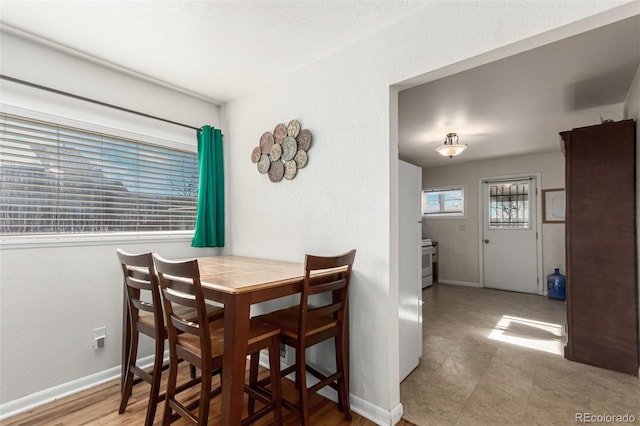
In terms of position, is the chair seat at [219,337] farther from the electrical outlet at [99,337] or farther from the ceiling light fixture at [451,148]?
the ceiling light fixture at [451,148]

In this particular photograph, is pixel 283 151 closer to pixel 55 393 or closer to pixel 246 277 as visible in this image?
pixel 246 277

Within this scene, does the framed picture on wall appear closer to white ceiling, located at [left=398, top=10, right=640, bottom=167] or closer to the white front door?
the white front door

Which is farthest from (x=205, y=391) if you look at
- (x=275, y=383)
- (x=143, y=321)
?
(x=143, y=321)

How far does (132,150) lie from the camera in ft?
8.15

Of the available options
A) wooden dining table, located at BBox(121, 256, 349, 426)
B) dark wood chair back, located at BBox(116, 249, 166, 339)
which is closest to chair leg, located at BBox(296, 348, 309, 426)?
wooden dining table, located at BBox(121, 256, 349, 426)


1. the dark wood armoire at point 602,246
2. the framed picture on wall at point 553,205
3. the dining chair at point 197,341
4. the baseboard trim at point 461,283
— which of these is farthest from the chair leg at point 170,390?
the framed picture on wall at point 553,205

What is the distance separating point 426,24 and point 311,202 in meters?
1.31

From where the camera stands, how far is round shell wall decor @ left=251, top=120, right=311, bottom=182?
2.30 m

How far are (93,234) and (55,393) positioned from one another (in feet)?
3.53

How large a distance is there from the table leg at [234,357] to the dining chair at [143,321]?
0.54m

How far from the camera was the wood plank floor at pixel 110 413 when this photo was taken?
1791mm

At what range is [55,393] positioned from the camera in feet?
6.63

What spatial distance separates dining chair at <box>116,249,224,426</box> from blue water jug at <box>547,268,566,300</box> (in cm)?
512

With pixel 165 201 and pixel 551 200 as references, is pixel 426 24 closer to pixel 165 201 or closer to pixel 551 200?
pixel 165 201
